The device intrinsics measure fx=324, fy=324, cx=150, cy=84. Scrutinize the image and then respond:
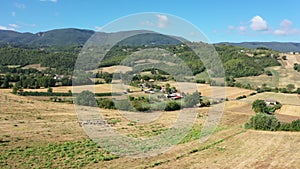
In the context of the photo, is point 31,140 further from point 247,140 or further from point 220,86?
point 220,86

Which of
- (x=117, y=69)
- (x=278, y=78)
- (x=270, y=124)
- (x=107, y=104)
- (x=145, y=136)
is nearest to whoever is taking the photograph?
(x=145, y=136)

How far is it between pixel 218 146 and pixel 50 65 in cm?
11367

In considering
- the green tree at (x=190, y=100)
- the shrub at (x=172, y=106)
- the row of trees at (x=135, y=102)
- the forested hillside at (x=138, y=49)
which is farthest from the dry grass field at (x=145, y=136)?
the forested hillside at (x=138, y=49)

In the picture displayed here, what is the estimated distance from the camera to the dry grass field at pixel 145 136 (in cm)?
2236

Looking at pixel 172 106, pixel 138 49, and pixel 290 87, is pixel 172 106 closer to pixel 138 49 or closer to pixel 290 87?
pixel 290 87

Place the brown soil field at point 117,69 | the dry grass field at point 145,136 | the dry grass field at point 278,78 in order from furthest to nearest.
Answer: the dry grass field at point 278,78
the brown soil field at point 117,69
the dry grass field at point 145,136

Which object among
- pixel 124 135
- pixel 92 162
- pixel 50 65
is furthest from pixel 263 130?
pixel 50 65

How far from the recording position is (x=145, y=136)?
3281 cm

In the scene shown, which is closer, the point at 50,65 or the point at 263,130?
the point at 263,130

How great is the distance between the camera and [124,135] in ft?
109

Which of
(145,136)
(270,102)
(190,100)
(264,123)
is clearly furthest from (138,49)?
(145,136)

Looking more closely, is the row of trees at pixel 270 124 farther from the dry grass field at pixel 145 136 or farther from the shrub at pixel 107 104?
the shrub at pixel 107 104

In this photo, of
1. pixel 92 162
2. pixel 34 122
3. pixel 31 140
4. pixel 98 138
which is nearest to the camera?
pixel 92 162

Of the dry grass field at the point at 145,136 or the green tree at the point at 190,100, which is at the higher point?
the green tree at the point at 190,100
